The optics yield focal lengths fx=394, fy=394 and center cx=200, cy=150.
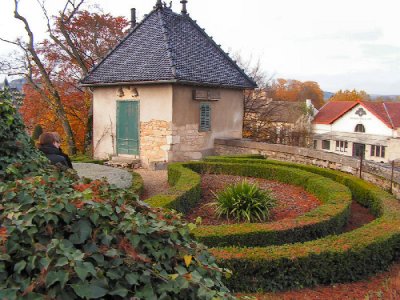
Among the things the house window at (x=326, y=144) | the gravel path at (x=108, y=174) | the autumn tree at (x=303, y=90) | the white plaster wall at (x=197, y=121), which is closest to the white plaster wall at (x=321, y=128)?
the house window at (x=326, y=144)

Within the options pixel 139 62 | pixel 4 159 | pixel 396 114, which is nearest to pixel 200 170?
pixel 139 62

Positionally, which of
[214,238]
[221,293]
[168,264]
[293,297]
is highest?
[168,264]

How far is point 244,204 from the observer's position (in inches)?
330

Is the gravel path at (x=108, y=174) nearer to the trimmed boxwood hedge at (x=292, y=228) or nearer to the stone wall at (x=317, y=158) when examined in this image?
the trimmed boxwood hedge at (x=292, y=228)

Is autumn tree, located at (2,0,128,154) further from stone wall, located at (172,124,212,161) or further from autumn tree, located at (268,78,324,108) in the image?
autumn tree, located at (268,78,324,108)

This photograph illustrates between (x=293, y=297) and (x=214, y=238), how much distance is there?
152 cm

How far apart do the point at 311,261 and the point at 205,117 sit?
37.2ft

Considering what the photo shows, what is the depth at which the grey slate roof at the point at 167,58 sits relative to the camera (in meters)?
15.2

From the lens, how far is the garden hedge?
546cm

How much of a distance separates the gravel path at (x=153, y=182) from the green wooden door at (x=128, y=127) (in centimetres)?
140

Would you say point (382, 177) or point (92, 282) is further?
point (382, 177)

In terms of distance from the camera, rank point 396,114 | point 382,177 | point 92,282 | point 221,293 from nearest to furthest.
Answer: point 92,282 < point 221,293 < point 382,177 < point 396,114

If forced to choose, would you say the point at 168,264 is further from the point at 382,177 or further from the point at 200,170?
the point at 200,170

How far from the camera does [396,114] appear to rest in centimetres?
4762
